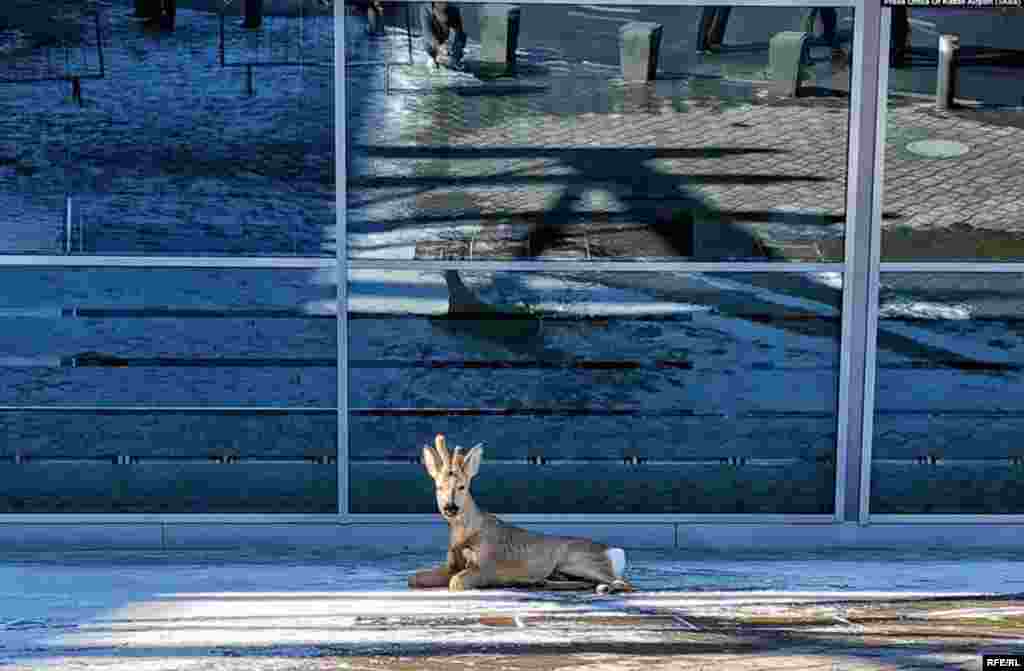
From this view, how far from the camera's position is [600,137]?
32.3ft

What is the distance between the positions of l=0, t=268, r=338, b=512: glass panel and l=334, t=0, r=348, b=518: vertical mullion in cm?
6

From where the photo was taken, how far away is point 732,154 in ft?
32.4

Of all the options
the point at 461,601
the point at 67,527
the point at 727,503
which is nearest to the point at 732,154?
the point at 727,503

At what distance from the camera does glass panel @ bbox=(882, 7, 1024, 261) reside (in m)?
9.77

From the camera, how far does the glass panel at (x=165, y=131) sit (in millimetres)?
9688

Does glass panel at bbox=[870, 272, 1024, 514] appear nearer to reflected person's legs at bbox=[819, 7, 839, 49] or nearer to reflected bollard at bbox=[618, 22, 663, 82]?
reflected person's legs at bbox=[819, 7, 839, 49]

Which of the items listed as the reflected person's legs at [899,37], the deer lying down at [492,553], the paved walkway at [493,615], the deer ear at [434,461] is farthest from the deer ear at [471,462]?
the reflected person's legs at [899,37]

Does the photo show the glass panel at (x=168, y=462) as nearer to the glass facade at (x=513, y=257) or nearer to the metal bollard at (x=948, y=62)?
the glass facade at (x=513, y=257)

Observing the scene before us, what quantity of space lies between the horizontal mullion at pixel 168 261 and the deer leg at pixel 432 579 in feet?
6.50

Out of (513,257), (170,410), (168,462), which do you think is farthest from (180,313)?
(513,257)

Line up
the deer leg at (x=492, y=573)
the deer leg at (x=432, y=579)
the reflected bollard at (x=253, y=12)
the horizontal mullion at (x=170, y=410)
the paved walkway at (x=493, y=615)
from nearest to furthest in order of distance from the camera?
the paved walkway at (x=493, y=615) < the deer leg at (x=492, y=573) < the deer leg at (x=432, y=579) < the reflected bollard at (x=253, y=12) < the horizontal mullion at (x=170, y=410)

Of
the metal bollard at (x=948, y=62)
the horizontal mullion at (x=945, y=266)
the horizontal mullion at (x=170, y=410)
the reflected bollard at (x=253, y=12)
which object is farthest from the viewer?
the horizontal mullion at (x=170, y=410)

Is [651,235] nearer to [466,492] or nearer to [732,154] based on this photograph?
[732,154]

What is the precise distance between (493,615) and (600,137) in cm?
295
